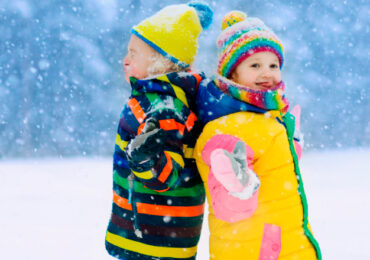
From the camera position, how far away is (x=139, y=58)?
1063 mm

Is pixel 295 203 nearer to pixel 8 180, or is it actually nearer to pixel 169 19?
pixel 169 19

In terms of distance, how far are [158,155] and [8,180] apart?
10.4ft

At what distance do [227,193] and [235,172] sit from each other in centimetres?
9

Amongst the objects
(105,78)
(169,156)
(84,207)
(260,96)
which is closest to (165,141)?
(169,156)

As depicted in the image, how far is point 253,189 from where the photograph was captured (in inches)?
31.2

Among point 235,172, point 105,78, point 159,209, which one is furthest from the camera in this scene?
point 105,78

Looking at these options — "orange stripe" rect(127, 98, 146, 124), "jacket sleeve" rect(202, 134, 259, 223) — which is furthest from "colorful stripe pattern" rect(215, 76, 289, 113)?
"orange stripe" rect(127, 98, 146, 124)

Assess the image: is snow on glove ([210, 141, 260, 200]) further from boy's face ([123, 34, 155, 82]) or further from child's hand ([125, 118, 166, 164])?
boy's face ([123, 34, 155, 82])

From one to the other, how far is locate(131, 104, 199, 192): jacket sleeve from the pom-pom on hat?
18cm

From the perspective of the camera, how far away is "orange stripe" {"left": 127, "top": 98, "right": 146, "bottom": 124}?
936 millimetres

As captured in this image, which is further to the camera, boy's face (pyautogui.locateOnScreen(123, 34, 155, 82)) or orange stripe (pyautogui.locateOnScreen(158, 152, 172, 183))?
boy's face (pyautogui.locateOnScreen(123, 34, 155, 82))

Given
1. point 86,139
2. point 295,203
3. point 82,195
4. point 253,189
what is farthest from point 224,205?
point 86,139

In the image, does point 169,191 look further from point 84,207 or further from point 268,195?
point 84,207

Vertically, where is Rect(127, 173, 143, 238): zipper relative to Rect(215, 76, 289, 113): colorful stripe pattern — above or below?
below
